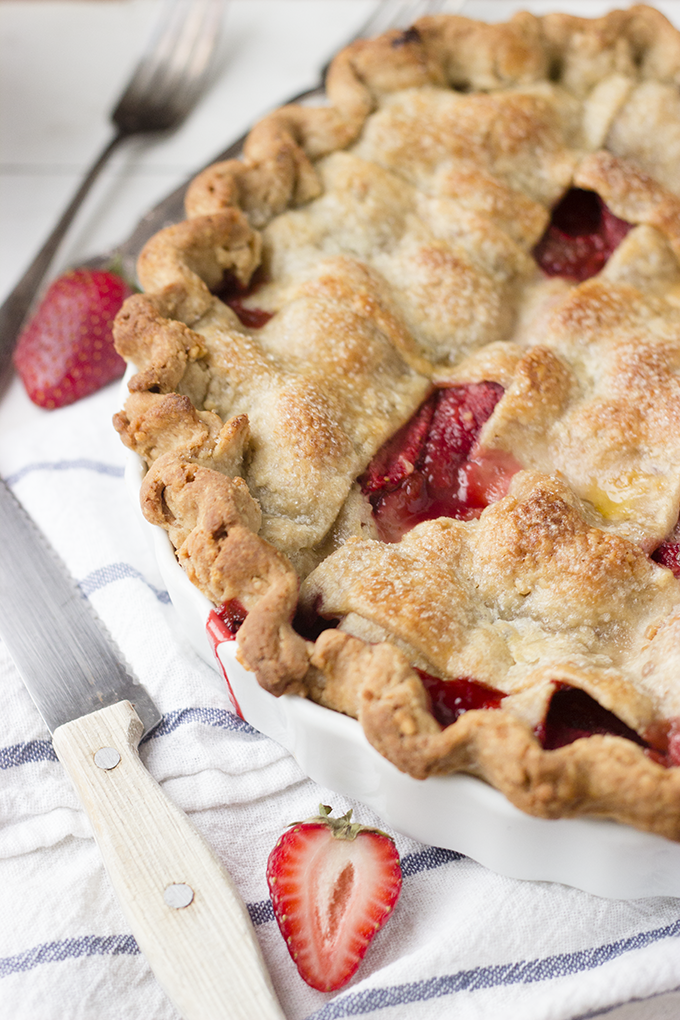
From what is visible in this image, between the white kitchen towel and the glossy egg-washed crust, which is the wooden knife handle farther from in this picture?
the glossy egg-washed crust

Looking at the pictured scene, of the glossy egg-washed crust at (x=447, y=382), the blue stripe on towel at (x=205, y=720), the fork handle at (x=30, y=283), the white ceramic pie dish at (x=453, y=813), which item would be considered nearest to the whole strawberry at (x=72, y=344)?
the fork handle at (x=30, y=283)

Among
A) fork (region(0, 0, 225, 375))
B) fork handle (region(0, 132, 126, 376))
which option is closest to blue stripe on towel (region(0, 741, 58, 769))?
fork handle (region(0, 132, 126, 376))

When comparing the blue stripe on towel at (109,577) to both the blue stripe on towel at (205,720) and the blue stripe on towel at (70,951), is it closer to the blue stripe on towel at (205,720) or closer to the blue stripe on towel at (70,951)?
the blue stripe on towel at (205,720)

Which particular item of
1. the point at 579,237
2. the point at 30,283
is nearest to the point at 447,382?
the point at 579,237

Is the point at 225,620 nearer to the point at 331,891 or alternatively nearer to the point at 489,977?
the point at 331,891

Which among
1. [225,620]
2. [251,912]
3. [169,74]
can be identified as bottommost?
[251,912]
